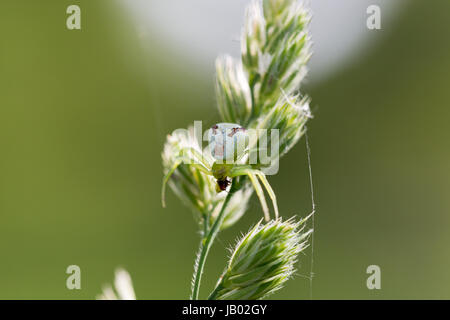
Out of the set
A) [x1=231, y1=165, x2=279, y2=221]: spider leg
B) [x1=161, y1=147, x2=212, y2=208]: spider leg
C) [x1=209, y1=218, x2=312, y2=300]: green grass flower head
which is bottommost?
[x1=209, y1=218, x2=312, y2=300]: green grass flower head

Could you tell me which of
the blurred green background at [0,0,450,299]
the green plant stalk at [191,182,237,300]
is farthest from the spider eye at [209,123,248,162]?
the blurred green background at [0,0,450,299]

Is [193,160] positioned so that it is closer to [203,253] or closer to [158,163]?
[203,253]

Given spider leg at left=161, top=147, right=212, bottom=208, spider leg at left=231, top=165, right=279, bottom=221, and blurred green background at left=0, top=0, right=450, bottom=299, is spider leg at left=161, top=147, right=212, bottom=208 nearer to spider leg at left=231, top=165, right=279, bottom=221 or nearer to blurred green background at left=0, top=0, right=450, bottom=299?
spider leg at left=231, top=165, right=279, bottom=221

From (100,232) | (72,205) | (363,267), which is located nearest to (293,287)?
(363,267)

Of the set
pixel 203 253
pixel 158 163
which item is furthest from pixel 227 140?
pixel 158 163

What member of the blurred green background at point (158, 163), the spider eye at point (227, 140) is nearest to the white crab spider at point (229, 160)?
the spider eye at point (227, 140)

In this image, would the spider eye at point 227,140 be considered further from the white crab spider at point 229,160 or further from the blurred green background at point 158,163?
the blurred green background at point 158,163
